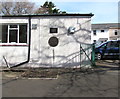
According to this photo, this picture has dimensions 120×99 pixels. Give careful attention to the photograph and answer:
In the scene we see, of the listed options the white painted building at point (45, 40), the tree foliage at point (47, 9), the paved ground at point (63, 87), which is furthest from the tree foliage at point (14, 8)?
the paved ground at point (63, 87)

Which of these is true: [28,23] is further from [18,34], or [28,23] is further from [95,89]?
[95,89]

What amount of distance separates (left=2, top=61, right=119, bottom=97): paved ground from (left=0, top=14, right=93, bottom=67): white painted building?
3.64m

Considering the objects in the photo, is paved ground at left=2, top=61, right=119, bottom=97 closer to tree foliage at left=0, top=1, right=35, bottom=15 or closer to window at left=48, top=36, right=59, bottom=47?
window at left=48, top=36, right=59, bottom=47

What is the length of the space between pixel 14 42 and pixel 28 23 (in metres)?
1.68

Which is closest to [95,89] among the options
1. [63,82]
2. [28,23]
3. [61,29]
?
[63,82]

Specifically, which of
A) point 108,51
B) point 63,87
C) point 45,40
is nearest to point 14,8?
point 108,51

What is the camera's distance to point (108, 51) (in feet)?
55.8

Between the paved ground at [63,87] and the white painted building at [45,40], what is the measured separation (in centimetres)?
364

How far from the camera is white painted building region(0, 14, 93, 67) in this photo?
12.4 m

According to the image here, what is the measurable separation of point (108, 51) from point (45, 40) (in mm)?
7034

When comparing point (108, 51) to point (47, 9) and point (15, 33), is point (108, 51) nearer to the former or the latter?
point (15, 33)

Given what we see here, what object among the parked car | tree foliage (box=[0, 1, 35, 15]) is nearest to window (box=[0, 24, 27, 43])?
the parked car

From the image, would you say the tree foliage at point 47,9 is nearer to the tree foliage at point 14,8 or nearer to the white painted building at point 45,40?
the tree foliage at point 14,8

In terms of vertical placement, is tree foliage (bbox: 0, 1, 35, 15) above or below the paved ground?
above
